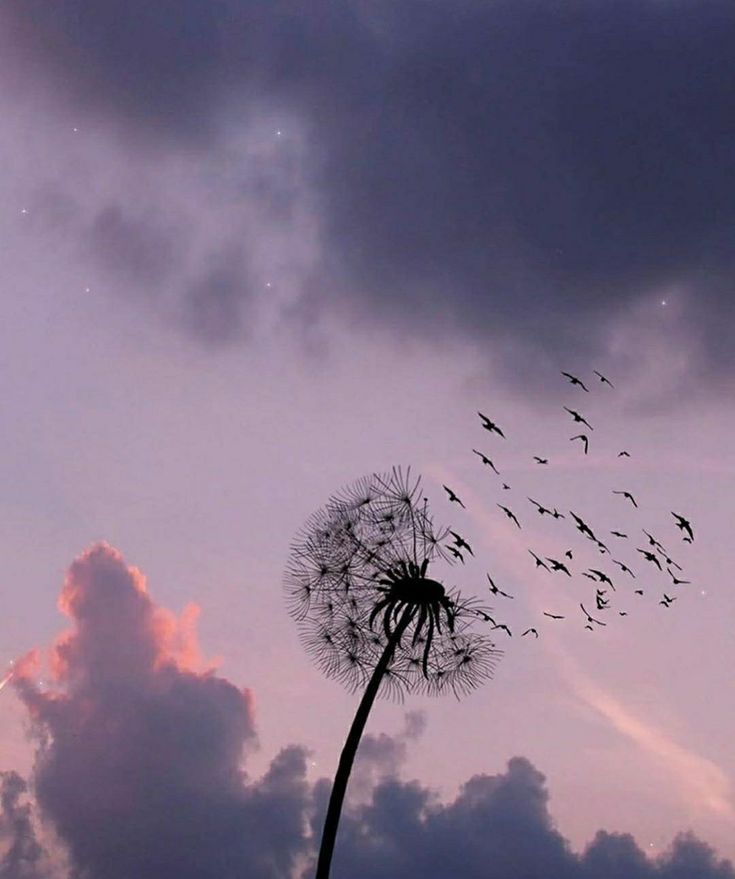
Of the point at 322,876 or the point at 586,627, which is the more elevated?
the point at 586,627

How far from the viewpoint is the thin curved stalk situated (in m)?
37.1

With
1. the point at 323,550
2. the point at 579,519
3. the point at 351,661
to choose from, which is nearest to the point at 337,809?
the point at 351,661

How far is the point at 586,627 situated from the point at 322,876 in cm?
1078

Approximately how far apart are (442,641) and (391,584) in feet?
8.52

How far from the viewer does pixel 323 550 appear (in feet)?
140

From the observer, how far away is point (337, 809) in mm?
37219

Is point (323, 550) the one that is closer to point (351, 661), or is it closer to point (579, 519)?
point (351, 661)

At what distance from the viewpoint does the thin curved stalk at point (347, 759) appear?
122 ft

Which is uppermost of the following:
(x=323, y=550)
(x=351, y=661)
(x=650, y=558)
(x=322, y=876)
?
(x=650, y=558)

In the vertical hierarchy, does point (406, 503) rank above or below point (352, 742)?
above

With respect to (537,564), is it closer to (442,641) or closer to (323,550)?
(442,641)

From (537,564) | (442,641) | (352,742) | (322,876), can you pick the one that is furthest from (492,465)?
(322,876)

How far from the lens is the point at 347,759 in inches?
1492

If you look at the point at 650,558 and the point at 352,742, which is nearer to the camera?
the point at 352,742
